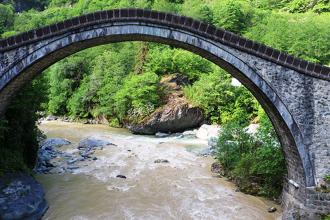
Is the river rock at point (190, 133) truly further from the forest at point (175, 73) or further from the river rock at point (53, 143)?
the river rock at point (53, 143)

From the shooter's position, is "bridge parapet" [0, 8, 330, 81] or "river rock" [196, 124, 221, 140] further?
"river rock" [196, 124, 221, 140]

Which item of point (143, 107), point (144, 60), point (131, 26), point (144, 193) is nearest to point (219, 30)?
point (131, 26)

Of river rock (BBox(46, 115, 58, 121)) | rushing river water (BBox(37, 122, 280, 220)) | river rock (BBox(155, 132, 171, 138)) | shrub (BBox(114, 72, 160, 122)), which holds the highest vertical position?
shrub (BBox(114, 72, 160, 122))

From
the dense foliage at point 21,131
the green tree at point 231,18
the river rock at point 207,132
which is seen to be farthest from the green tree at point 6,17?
the dense foliage at point 21,131

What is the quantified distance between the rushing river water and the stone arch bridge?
279 cm

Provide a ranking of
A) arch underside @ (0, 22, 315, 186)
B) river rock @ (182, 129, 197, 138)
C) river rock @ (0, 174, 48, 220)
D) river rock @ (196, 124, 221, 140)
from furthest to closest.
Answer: river rock @ (182, 129, 197, 138) < river rock @ (196, 124, 221, 140) < river rock @ (0, 174, 48, 220) < arch underside @ (0, 22, 315, 186)

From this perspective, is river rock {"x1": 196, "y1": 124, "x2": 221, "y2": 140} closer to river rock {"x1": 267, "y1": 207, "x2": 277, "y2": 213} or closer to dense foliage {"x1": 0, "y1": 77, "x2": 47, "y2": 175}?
dense foliage {"x1": 0, "y1": 77, "x2": 47, "y2": 175}

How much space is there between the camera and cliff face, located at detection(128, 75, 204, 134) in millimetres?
29688

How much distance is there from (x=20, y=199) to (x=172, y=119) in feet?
61.0

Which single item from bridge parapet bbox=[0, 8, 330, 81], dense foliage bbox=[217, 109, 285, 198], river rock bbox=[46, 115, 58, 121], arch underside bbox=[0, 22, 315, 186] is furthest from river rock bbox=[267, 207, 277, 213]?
river rock bbox=[46, 115, 58, 121]

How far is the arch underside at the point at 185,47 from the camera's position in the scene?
36.1 feet

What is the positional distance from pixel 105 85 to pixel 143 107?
7.98 meters

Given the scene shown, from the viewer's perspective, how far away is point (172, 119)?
29609 millimetres

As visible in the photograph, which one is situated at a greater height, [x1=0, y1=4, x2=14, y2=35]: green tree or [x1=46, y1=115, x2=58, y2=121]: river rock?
[x1=0, y1=4, x2=14, y2=35]: green tree
